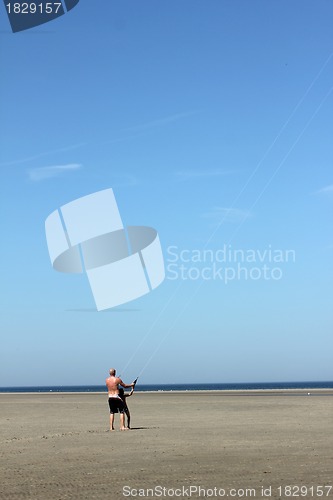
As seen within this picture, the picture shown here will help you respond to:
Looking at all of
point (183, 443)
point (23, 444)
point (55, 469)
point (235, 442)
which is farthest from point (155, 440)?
point (55, 469)

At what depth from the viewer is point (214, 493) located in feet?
32.4

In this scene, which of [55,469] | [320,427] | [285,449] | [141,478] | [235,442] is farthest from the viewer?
[320,427]

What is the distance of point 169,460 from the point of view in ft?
43.6

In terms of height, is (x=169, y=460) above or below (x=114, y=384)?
above

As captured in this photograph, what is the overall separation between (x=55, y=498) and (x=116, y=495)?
33.9 inches

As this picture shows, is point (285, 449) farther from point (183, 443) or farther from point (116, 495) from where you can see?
point (116, 495)

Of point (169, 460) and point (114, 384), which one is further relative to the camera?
point (114, 384)

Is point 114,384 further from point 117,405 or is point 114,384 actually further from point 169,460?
point 169,460

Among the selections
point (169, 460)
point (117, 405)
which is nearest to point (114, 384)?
point (117, 405)

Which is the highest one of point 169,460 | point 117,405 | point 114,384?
point 169,460

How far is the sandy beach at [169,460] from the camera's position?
10156mm

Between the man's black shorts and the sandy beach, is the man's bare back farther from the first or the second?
the sandy beach

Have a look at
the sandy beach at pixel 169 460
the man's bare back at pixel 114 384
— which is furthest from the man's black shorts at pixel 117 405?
the sandy beach at pixel 169 460

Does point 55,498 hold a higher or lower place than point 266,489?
higher
